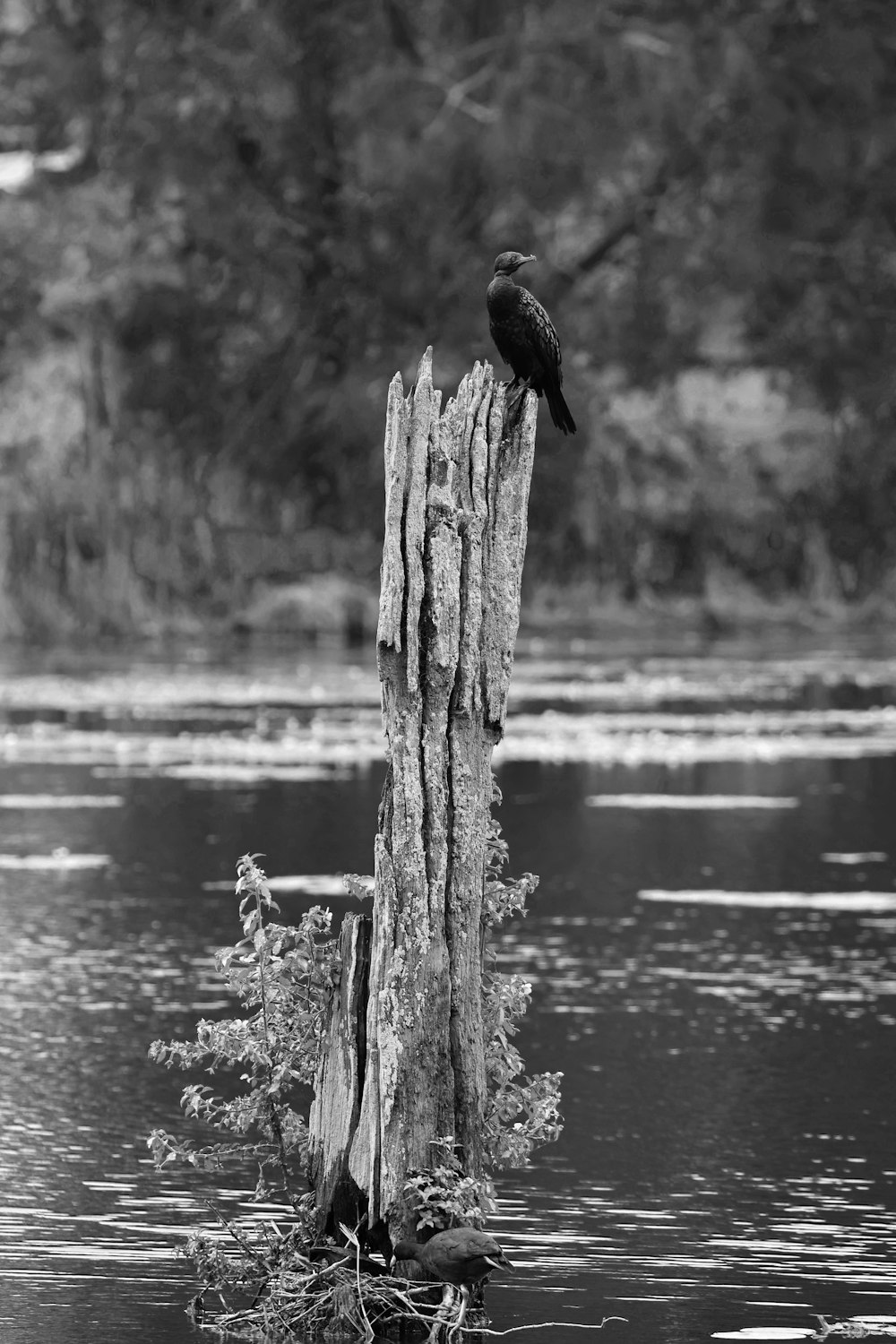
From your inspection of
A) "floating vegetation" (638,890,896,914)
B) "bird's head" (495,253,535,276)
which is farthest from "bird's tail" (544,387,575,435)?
"floating vegetation" (638,890,896,914)

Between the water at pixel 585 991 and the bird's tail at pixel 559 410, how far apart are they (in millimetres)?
3024

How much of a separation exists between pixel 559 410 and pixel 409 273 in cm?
5042

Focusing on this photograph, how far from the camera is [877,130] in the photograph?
58500mm

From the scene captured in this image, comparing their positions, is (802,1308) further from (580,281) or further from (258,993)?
(580,281)

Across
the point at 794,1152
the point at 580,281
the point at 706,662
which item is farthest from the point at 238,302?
the point at 794,1152

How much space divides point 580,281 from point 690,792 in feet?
129

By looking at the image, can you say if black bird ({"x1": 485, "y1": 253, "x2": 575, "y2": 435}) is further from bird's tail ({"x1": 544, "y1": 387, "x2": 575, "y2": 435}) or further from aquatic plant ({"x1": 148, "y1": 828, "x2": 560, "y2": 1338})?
aquatic plant ({"x1": 148, "y1": 828, "x2": 560, "y2": 1338})

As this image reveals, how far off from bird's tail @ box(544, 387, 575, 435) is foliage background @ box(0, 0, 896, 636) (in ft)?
153

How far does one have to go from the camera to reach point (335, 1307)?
8.69 m

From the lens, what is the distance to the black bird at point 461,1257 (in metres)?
8.53

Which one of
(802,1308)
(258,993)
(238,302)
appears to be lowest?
(802,1308)

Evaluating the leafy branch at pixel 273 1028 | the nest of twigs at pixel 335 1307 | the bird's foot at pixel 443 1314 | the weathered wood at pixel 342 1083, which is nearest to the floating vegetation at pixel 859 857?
the leafy branch at pixel 273 1028

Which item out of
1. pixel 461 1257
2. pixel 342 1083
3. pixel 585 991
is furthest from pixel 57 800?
Result: pixel 461 1257

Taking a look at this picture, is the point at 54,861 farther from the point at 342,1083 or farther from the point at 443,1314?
the point at 443,1314
